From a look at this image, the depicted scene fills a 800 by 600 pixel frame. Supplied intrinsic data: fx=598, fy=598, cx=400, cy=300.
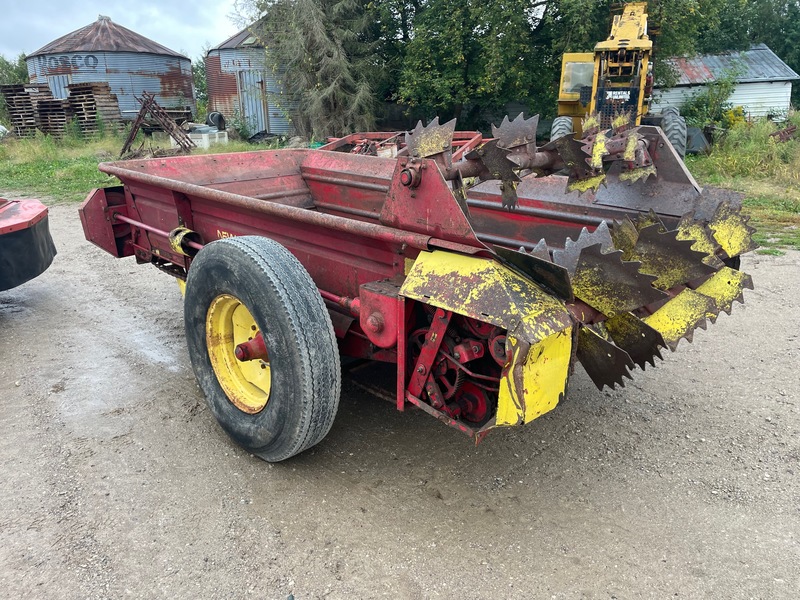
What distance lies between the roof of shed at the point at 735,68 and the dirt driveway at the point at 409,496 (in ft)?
57.0

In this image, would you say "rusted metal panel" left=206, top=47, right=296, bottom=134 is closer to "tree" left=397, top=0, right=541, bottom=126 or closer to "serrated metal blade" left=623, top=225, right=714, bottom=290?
"tree" left=397, top=0, right=541, bottom=126

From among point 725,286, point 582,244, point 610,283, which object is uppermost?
point 582,244

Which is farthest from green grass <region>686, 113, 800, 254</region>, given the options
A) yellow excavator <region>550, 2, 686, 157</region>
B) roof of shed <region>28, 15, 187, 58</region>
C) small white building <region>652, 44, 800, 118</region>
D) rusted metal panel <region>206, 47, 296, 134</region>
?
roof of shed <region>28, 15, 187, 58</region>

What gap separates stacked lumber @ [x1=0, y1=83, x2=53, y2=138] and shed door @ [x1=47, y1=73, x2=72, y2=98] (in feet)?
7.94

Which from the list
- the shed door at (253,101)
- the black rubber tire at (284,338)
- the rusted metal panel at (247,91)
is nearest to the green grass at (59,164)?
the rusted metal panel at (247,91)

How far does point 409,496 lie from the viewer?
2500 mm

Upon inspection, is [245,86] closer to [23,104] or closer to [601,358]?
[23,104]

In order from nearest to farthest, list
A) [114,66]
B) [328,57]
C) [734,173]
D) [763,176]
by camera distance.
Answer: [763,176] → [734,173] → [328,57] → [114,66]

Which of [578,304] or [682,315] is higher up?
[578,304]

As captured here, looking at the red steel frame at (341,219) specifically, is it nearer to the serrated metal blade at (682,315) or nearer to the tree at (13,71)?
the serrated metal blade at (682,315)

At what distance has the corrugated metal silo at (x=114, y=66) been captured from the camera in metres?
21.3

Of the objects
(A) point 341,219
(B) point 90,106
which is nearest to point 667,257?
(A) point 341,219

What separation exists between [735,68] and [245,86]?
15500 mm

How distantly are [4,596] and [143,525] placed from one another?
0.48 meters
